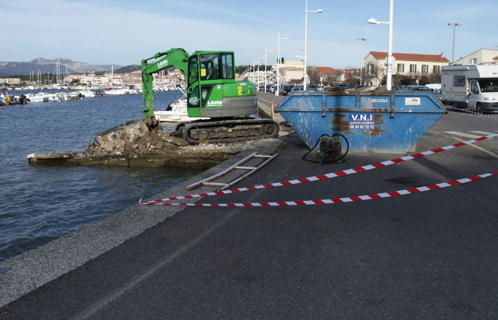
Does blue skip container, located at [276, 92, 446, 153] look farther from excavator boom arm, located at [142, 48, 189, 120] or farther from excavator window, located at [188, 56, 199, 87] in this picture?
excavator boom arm, located at [142, 48, 189, 120]

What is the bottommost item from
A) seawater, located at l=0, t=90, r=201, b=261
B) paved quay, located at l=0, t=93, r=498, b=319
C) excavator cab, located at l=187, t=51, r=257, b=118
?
seawater, located at l=0, t=90, r=201, b=261

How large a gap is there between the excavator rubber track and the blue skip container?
15.5 ft

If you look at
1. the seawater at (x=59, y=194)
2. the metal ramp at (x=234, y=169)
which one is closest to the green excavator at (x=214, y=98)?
the seawater at (x=59, y=194)

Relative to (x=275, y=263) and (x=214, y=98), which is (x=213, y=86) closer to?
(x=214, y=98)

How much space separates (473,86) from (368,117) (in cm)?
1931

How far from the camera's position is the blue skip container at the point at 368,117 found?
42.0ft

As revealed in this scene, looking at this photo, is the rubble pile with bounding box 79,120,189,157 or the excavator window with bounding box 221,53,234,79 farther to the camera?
the excavator window with bounding box 221,53,234,79

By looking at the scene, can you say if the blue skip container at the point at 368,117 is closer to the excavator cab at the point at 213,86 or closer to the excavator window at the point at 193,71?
the excavator cab at the point at 213,86

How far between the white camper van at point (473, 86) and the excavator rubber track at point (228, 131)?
16.4m

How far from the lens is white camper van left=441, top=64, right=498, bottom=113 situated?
27828mm

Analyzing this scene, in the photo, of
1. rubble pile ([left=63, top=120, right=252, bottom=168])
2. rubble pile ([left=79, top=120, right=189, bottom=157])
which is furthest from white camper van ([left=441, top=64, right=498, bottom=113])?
rubble pile ([left=79, top=120, right=189, bottom=157])

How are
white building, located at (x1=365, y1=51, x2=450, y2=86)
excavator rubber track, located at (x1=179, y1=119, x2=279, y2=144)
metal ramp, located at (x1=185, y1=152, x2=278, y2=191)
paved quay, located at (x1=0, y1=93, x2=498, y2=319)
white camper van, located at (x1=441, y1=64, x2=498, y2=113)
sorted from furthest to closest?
1. white building, located at (x1=365, y1=51, x2=450, y2=86)
2. white camper van, located at (x1=441, y1=64, x2=498, y2=113)
3. excavator rubber track, located at (x1=179, y1=119, x2=279, y2=144)
4. metal ramp, located at (x1=185, y1=152, x2=278, y2=191)
5. paved quay, located at (x1=0, y1=93, x2=498, y2=319)

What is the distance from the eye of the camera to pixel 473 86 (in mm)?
28781

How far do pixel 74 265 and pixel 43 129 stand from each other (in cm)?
3294
